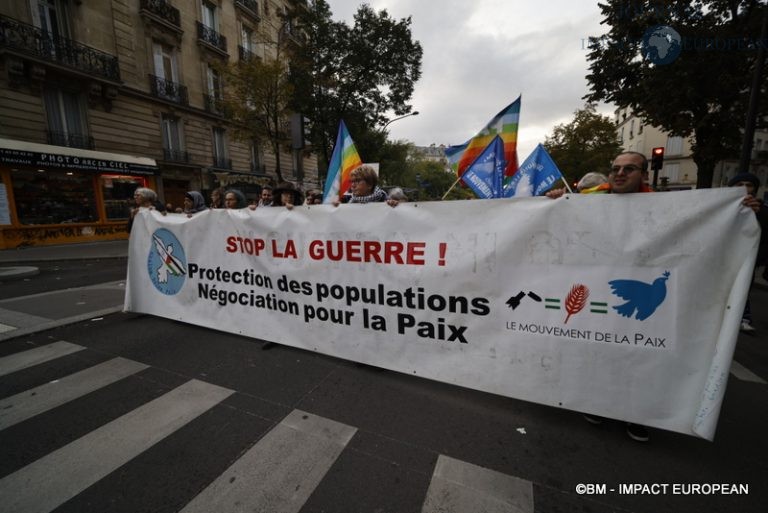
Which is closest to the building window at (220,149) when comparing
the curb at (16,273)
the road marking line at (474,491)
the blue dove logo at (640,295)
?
the curb at (16,273)

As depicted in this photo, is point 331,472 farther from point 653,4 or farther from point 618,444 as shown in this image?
point 653,4

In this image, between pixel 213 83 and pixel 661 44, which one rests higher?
pixel 213 83

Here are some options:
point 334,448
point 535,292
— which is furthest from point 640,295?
point 334,448

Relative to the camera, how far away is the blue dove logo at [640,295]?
2141 millimetres

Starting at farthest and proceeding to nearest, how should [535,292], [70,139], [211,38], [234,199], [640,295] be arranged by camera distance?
[211,38]
[70,139]
[234,199]
[535,292]
[640,295]

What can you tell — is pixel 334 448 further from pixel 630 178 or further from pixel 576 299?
pixel 630 178

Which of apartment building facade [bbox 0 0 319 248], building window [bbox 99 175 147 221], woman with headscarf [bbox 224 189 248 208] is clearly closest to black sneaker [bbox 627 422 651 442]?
woman with headscarf [bbox 224 189 248 208]

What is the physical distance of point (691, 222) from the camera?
2086mm

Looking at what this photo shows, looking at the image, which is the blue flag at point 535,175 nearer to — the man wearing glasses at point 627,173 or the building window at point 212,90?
the man wearing glasses at point 627,173

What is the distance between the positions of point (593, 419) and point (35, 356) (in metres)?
5.47

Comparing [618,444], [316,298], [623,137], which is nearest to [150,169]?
[316,298]

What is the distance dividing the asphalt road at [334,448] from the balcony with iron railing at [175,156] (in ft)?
59.5

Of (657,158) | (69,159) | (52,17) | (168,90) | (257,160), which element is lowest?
(657,158)

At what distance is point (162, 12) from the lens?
1736cm
